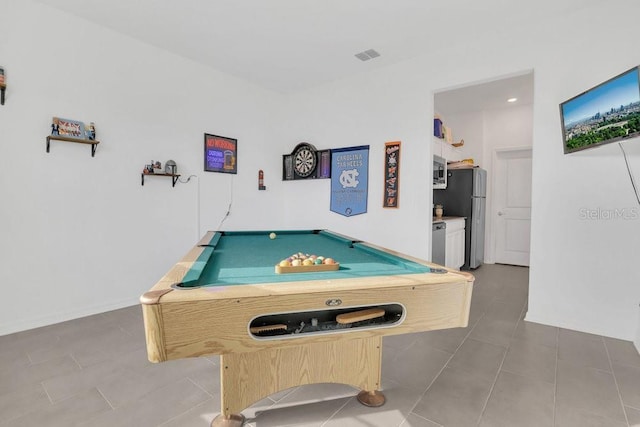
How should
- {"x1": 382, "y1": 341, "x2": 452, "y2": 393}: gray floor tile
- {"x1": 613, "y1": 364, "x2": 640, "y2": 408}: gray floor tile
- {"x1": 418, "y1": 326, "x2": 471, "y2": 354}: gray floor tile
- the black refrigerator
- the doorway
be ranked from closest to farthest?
{"x1": 613, "y1": 364, "x2": 640, "y2": 408}: gray floor tile → {"x1": 382, "y1": 341, "x2": 452, "y2": 393}: gray floor tile → {"x1": 418, "y1": 326, "x2": 471, "y2": 354}: gray floor tile → the black refrigerator → the doorway

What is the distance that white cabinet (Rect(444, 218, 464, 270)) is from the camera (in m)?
4.15

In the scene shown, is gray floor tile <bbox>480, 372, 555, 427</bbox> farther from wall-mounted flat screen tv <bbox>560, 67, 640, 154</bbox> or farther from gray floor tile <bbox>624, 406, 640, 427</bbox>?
wall-mounted flat screen tv <bbox>560, 67, 640, 154</bbox>

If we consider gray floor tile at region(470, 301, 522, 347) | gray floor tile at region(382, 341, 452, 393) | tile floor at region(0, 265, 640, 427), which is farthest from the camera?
gray floor tile at region(470, 301, 522, 347)

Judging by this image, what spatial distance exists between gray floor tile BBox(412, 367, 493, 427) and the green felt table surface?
0.76m

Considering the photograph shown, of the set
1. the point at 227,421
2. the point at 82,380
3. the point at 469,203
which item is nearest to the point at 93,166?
the point at 82,380

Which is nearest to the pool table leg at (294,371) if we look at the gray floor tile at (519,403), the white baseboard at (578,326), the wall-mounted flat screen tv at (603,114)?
the gray floor tile at (519,403)

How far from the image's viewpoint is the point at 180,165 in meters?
3.53

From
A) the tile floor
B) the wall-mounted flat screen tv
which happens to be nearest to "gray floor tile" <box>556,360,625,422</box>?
the tile floor

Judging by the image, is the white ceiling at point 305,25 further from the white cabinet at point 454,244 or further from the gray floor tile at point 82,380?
the gray floor tile at point 82,380

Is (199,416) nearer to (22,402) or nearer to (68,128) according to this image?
(22,402)

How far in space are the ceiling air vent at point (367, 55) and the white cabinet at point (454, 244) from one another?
2.27m

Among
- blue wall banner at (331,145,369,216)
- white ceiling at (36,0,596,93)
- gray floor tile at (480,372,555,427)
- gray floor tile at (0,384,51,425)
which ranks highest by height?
white ceiling at (36,0,596,93)

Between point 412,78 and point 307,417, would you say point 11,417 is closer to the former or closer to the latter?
point 307,417

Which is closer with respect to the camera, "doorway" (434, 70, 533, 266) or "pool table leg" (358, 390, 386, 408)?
"pool table leg" (358, 390, 386, 408)
